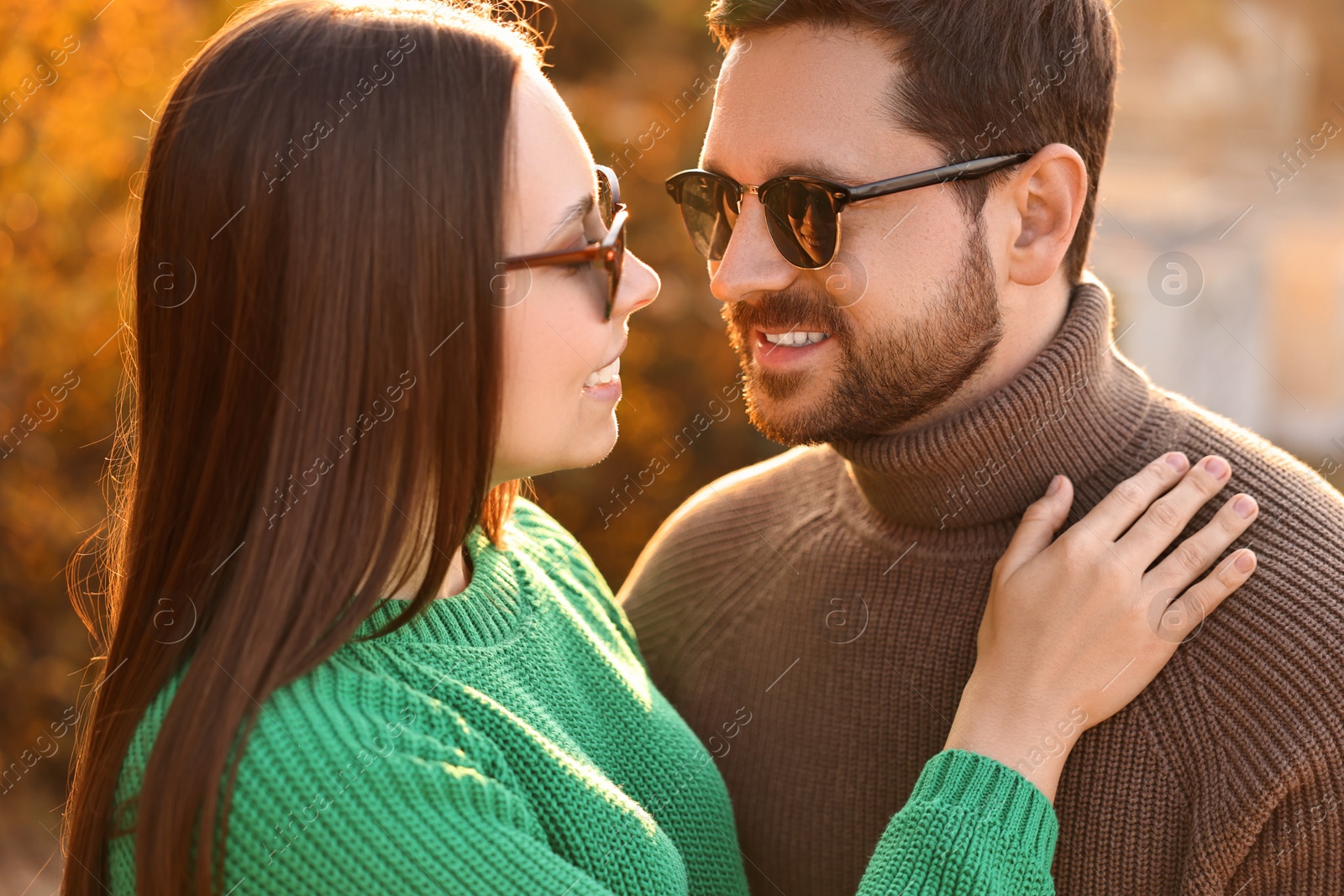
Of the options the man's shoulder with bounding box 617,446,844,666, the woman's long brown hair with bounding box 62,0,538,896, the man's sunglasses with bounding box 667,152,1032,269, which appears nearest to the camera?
the woman's long brown hair with bounding box 62,0,538,896

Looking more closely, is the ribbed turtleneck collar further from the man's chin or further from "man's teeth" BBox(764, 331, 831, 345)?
"man's teeth" BBox(764, 331, 831, 345)

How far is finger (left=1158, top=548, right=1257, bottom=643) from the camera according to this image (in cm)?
166

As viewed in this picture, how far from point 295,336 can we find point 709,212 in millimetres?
947

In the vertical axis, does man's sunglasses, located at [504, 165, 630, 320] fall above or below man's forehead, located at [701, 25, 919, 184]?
below

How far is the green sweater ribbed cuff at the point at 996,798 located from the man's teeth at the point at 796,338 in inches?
30.1

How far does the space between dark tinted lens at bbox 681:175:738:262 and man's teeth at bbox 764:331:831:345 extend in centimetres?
19

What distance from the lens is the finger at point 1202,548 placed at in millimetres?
1684

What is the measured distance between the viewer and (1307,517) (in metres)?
1.73

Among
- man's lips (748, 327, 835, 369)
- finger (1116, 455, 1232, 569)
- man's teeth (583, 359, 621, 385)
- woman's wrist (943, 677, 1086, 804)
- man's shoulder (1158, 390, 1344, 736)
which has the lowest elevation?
woman's wrist (943, 677, 1086, 804)

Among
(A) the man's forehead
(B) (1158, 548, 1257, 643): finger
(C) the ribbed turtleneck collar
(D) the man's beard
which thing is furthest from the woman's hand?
(A) the man's forehead

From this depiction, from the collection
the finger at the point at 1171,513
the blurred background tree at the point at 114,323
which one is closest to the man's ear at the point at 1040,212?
the finger at the point at 1171,513

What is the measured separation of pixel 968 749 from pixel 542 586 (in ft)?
2.42

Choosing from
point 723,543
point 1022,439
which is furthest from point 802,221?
point 723,543

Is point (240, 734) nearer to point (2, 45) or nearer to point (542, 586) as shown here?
point (542, 586)
